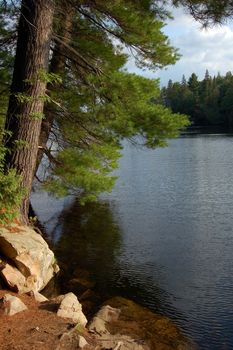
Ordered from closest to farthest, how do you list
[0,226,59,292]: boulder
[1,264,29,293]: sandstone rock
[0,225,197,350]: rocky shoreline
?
[0,225,197,350]: rocky shoreline, [1,264,29,293]: sandstone rock, [0,226,59,292]: boulder

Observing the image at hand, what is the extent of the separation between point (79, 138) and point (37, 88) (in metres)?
4.50

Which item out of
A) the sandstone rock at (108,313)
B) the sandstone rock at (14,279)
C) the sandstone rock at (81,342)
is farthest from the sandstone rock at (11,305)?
the sandstone rock at (108,313)

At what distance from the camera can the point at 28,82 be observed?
8062mm

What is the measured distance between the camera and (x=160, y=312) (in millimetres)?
8781

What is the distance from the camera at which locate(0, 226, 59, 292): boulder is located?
7.47 m

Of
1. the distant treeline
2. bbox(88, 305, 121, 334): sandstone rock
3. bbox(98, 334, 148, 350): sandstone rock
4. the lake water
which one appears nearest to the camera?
bbox(98, 334, 148, 350): sandstone rock

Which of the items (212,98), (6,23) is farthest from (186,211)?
(212,98)

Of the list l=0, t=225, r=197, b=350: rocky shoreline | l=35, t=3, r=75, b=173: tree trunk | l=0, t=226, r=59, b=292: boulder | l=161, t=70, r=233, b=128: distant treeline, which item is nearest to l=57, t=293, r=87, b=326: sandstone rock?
l=0, t=225, r=197, b=350: rocky shoreline

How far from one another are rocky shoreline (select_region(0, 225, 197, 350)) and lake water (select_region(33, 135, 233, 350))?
696mm

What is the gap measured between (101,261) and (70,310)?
5344mm

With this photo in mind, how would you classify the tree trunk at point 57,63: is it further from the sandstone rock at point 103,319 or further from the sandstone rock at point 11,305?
the sandstone rock at point 11,305

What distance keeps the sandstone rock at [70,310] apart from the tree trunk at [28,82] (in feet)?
7.19

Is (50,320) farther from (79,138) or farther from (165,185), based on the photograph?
(165,185)

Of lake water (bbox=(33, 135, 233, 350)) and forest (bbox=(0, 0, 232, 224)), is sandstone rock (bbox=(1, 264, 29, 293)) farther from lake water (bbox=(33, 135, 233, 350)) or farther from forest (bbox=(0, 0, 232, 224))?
lake water (bbox=(33, 135, 233, 350))
